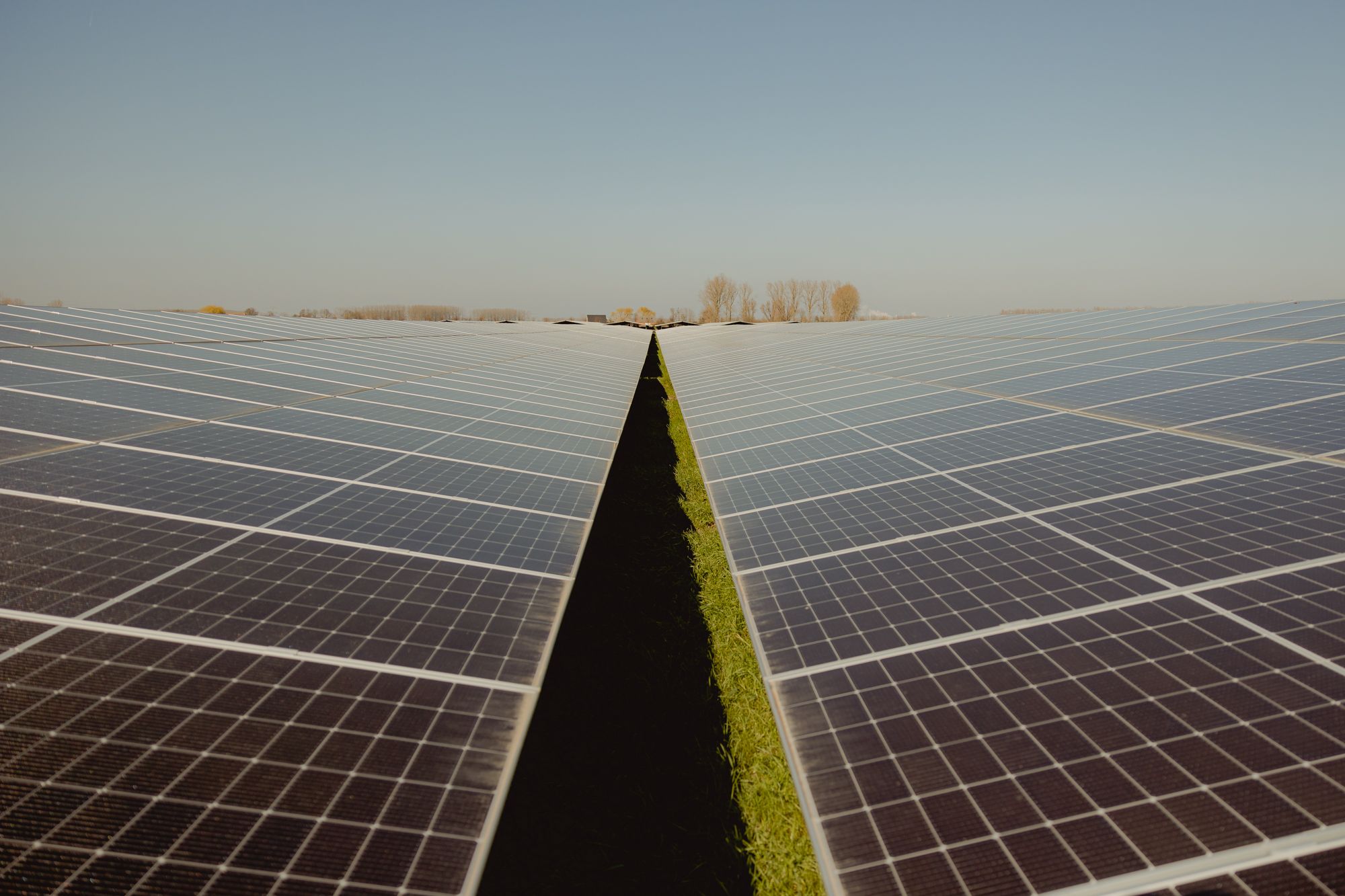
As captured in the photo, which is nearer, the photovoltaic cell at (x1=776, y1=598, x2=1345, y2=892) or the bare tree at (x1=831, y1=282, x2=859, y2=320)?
the photovoltaic cell at (x1=776, y1=598, x2=1345, y2=892)

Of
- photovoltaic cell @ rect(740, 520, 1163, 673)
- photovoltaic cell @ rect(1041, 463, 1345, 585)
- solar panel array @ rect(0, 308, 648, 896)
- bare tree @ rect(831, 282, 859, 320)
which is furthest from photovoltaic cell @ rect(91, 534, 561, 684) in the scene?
bare tree @ rect(831, 282, 859, 320)

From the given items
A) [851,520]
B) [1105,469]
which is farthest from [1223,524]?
[851,520]

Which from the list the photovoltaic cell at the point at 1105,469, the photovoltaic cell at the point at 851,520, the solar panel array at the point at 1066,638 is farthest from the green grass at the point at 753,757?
the photovoltaic cell at the point at 1105,469

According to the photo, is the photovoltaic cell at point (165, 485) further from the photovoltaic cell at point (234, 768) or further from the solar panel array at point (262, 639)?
the photovoltaic cell at point (234, 768)

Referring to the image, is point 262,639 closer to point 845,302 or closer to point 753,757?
point 753,757

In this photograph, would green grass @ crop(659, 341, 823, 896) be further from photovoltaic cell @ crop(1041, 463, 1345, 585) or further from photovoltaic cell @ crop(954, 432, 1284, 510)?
photovoltaic cell @ crop(1041, 463, 1345, 585)

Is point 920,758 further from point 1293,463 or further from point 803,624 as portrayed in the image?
point 1293,463

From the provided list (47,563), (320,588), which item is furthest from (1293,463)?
(47,563)
